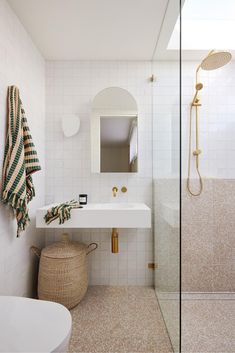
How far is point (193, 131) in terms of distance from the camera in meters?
2.12

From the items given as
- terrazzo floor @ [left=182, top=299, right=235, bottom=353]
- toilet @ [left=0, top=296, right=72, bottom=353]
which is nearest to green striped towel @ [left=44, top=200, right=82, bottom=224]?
toilet @ [left=0, top=296, right=72, bottom=353]

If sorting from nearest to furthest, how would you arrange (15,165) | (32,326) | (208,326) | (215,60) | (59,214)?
1. (32,326)
2. (15,165)
3. (208,326)
4. (59,214)
5. (215,60)

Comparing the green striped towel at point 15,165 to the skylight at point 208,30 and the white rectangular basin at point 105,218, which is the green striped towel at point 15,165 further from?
the skylight at point 208,30

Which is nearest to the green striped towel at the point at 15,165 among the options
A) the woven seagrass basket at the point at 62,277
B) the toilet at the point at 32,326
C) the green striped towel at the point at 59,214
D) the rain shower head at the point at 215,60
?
the green striped towel at the point at 59,214

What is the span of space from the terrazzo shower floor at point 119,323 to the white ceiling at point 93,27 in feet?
7.71

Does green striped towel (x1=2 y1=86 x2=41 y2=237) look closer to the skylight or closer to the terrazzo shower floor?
the terrazzo shower floor

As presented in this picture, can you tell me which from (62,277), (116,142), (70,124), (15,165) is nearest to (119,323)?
(62,277)

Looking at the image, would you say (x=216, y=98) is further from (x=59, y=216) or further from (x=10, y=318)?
(x=10, y=318)

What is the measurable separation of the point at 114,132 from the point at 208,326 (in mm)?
1823

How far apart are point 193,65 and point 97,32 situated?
2.88ft

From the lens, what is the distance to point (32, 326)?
90cm

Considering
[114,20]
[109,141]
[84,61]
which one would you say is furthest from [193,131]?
[84,61]

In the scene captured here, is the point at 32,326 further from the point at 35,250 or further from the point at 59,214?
the point at 35,250

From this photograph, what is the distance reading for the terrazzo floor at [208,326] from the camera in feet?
4.77
